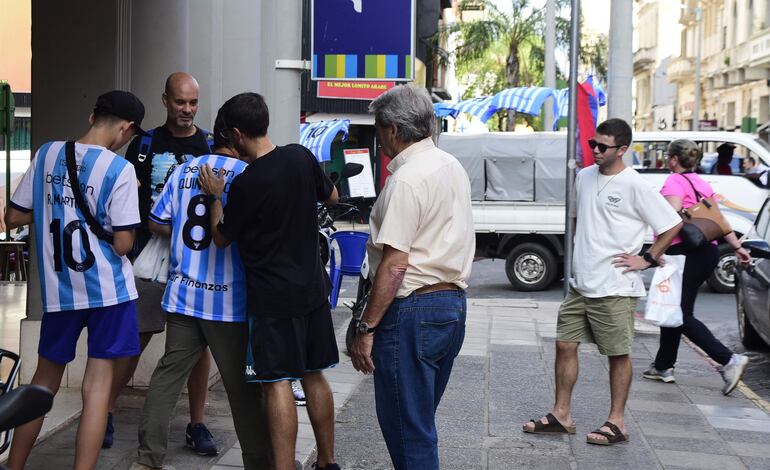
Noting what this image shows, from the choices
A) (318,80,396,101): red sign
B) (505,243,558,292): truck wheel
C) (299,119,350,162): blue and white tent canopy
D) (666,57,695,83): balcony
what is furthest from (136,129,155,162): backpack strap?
(666,57,695,83): balcony

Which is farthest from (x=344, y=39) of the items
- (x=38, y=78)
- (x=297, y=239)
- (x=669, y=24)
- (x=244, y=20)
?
(x=669, y=24)

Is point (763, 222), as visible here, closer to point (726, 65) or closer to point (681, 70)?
point (726, 65)

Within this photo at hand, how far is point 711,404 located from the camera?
769cm

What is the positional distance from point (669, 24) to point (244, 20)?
7188 cm

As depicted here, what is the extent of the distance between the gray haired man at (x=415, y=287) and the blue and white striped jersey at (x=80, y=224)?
3.71 feet

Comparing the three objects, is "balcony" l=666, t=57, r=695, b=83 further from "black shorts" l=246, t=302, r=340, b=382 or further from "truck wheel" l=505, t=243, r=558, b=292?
"black shorts" l=246, t=302, r=340, b=382

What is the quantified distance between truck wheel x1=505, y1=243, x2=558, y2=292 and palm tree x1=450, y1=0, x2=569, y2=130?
2475 cm

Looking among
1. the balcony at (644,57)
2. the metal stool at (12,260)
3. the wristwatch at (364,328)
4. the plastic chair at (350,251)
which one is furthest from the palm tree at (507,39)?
the balcony at (644,57)

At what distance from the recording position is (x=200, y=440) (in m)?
5.70

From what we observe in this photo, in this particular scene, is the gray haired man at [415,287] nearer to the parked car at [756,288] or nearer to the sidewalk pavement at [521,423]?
the sidewalk pavement at [521,423]

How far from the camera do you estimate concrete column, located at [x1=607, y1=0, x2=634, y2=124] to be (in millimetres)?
11898

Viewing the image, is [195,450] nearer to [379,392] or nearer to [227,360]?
[227,360]

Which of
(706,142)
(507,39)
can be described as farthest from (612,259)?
(507,39)

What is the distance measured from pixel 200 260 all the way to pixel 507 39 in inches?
1430
